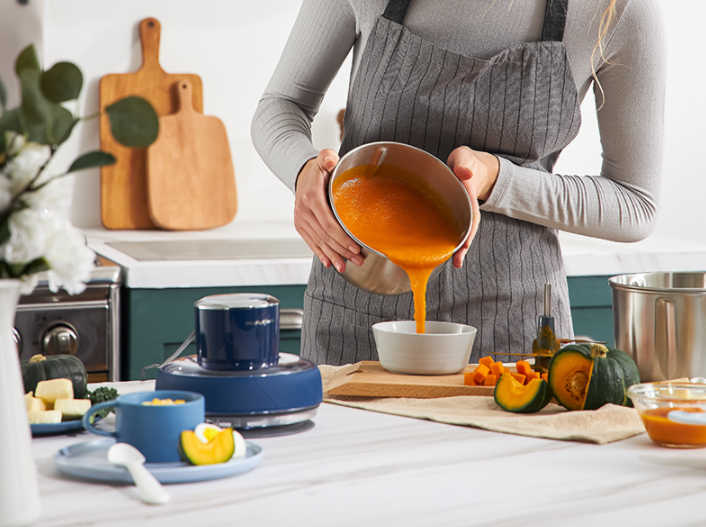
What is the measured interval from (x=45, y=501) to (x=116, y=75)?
1988mm

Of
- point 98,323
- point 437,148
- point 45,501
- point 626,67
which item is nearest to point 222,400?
point 45,501

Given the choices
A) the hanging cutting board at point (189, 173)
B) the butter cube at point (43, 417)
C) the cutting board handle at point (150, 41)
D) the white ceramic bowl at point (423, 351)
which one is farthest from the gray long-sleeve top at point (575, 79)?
the cutting board handle at point (150, 41)

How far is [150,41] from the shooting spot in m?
2.46

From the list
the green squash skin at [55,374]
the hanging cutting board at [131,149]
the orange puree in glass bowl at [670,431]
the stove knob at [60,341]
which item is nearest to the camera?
the orange puree in glass bowl at [670,431]

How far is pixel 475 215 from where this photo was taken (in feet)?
3.59

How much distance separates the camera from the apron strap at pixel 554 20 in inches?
→ 51.2

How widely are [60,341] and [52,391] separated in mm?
927

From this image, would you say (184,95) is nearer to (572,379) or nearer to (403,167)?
(403,167)

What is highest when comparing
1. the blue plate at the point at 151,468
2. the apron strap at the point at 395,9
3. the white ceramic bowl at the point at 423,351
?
the apron strap at the point at 395,9

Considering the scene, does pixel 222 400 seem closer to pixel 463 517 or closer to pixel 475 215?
pixel 463 517

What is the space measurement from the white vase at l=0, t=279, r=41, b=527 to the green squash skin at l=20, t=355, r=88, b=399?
1.12 ft

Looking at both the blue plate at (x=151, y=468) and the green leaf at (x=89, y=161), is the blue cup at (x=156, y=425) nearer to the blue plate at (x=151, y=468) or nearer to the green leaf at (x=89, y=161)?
the blue plate at (x=151, y=468)

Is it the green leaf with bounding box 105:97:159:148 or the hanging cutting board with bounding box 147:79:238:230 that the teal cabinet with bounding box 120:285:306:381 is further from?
the green leaf with bounding box 105:97:159:148

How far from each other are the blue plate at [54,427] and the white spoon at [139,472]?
0.55 feet
